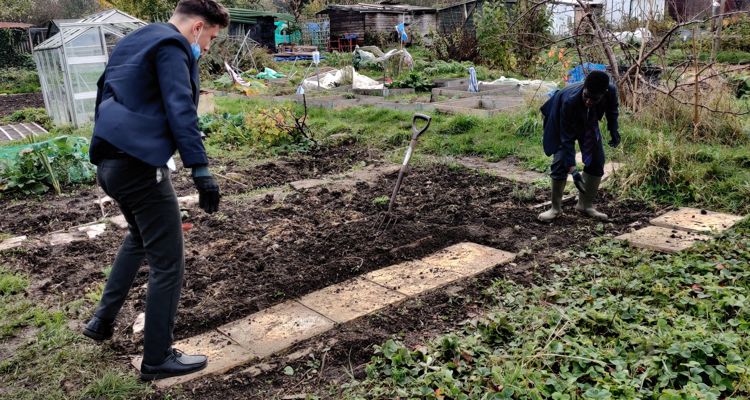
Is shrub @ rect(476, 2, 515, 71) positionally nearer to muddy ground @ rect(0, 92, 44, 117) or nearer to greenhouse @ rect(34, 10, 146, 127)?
greenhouse @ rect(34, 10, 146, 127)

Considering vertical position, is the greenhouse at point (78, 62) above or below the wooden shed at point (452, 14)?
below

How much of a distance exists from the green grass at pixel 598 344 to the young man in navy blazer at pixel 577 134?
133 centimetres

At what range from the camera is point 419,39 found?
28172mm

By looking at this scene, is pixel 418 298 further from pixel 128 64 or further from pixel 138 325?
pixel 128 64

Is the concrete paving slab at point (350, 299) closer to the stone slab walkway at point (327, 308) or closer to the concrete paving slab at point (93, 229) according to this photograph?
the stone slab walkway at point (327, 308)

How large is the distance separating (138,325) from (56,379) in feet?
1.99

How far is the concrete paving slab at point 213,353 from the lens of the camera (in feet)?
9.77

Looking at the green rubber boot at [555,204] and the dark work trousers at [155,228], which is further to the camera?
the green rubber boot at [555,204]

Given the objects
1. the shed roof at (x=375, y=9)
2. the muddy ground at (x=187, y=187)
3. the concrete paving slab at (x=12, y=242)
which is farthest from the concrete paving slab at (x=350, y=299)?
the shed roof at (x=375, y=9)

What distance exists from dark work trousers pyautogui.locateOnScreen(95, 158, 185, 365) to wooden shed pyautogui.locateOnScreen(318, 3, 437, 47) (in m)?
27.3

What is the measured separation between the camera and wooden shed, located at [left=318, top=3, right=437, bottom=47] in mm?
29750

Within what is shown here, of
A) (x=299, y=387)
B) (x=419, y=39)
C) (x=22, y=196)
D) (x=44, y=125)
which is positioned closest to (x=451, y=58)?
(x=419, y=39)

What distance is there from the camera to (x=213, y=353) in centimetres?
322

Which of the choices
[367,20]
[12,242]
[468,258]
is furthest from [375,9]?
[468,258]
